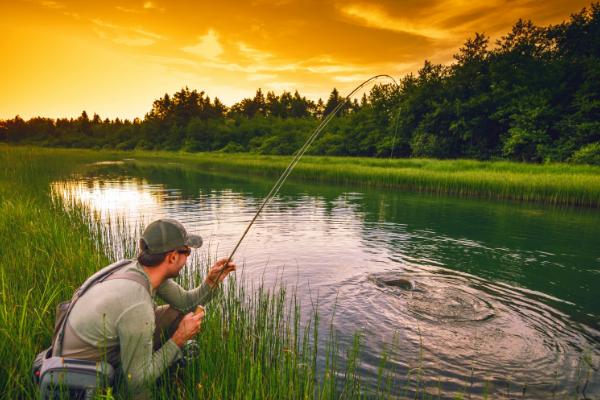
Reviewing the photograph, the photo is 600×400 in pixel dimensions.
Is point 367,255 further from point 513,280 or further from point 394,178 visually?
point 394,178

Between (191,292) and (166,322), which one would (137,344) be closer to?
(166,322)

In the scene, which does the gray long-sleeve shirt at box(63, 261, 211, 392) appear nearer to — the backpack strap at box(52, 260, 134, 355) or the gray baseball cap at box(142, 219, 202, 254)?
the backpack strap at box(52, 260, 134, 355)

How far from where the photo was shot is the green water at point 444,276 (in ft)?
17.5

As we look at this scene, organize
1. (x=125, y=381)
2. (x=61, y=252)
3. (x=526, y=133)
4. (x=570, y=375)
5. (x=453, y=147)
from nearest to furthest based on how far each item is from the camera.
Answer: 1. (x=125, y=381)
2. (x=570, y=375)
3. (x=61, y=252)
4. (x=526, y=133)
5. (x=453, y=147)

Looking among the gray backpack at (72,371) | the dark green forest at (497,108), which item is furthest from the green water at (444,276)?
the dark green forest at (497,108)

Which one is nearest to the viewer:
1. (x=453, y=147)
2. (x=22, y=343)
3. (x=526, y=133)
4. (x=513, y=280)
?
(x=22, y=343)

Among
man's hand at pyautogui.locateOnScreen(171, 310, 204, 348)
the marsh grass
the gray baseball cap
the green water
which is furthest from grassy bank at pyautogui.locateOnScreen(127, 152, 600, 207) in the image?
the gray baseball cap

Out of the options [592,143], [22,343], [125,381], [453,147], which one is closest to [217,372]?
[125,381]

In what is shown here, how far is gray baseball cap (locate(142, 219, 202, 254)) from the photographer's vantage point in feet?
9.71

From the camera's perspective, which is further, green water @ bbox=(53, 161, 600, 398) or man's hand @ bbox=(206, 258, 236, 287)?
green water @ bbox=(53, 161, 600, 398)

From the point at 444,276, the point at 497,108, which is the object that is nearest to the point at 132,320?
the point at 444,276

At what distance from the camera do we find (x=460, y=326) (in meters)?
6.39

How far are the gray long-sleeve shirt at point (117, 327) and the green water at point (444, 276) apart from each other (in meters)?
2.51

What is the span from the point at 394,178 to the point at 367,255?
18.3 m
